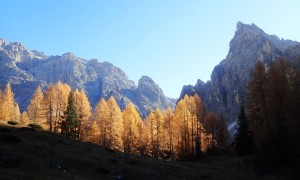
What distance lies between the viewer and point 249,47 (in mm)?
194750

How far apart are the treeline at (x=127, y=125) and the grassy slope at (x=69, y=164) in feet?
92.6

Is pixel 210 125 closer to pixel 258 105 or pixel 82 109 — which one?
pixel 82 109

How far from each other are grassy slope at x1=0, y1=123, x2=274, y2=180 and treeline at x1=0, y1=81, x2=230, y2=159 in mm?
28236

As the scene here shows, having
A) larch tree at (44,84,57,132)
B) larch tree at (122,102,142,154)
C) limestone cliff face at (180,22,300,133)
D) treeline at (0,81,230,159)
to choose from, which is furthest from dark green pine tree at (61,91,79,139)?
limestone cliff face at (180,22,300,133)

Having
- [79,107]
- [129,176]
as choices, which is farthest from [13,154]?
[79,107]

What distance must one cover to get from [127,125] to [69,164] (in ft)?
171

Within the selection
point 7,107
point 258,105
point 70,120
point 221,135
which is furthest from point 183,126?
point 7,107

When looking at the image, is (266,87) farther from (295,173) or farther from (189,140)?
(189,140)

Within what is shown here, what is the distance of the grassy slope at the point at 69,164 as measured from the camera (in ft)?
111

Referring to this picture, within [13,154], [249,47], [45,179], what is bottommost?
[45,179]

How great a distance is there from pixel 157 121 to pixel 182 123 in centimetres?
762

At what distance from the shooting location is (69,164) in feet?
129

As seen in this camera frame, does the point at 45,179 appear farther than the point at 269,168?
No

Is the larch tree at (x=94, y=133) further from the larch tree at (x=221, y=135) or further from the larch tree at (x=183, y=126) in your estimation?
the larch tree at (x=221, y=135)
